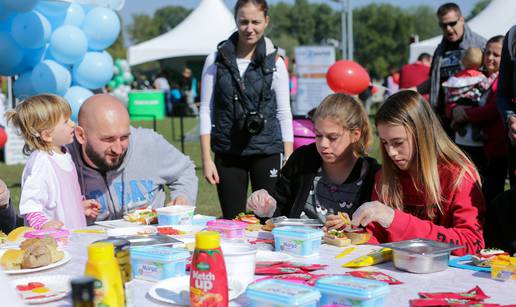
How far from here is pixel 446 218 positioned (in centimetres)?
246

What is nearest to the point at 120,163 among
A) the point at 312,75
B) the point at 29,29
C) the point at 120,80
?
the point at 29,29

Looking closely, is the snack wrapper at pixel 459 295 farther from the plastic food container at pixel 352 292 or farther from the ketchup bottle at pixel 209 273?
the ketchup bottle at pixel 209 273

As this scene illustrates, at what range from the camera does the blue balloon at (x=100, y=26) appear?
22.2 feet

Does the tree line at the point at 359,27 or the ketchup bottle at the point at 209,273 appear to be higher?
the tree line at the point at 359,27

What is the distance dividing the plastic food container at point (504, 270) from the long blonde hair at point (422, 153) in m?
0.62

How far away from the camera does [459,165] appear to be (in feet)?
8.11

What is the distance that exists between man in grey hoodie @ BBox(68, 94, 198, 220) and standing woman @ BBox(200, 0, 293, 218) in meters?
0.39

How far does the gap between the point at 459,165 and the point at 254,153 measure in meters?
1.58

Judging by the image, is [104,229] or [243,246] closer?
[243,246]

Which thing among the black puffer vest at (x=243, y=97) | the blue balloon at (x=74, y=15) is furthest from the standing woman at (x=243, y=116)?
the blue balloon at (x=74, y=15)

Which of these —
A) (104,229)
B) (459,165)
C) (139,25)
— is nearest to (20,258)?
(104,229)

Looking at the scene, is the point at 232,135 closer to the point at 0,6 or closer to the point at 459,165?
the point at 459,165

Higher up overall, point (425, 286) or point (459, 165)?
point (459, 165)

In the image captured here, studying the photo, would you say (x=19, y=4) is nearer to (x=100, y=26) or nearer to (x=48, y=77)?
(x=48, y=77)
